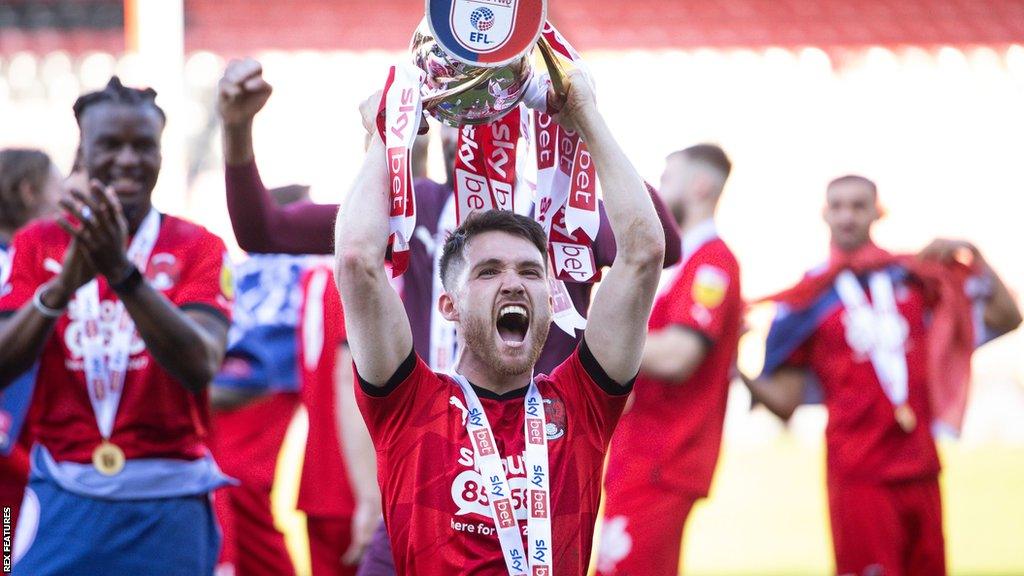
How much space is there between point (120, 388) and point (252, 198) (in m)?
0.69

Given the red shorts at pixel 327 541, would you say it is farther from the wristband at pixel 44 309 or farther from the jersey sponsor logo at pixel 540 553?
the jersey sponsor logo at pixel 540 553

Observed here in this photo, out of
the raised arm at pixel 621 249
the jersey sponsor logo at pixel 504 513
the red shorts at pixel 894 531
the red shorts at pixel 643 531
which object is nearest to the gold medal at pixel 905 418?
the red shorts at pixel 894 531

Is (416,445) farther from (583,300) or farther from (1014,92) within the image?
(1014,92)

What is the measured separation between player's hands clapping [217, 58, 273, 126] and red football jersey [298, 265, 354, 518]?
6.77 feet

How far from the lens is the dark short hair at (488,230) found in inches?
120

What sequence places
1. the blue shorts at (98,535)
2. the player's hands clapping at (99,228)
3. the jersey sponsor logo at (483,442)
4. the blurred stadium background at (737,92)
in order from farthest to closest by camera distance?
the blurred stadium background at (737,92), the blue shorts at (98,535), the player's hands clapping at (99,228), the jersey sponsor logo at (483,442)

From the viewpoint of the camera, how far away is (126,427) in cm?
389

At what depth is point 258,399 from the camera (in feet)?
20.4

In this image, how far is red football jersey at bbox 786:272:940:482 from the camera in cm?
625

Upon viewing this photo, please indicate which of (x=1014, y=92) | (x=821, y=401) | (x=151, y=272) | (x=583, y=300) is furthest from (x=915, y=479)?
(x=1014, y=92)

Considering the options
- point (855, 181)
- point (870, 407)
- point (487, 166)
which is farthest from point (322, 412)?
point (487, 166)

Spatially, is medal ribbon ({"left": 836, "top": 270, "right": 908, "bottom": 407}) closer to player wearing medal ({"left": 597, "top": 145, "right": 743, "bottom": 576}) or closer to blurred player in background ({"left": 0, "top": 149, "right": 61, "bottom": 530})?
player wearing medal ({"left": 597, "top": 145, "right": 743, "bottom": 576})

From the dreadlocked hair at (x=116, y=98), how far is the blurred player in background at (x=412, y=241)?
56 cm

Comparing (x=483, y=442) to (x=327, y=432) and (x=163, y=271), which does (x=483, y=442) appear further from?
(x=327, y=432)
